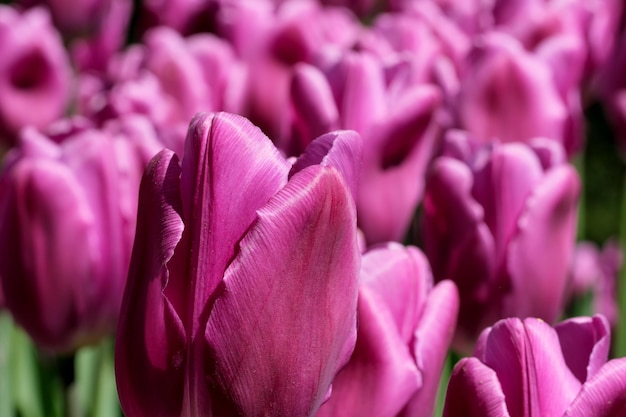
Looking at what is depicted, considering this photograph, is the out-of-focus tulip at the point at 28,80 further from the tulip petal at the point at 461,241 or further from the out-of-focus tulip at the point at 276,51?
the tulip petal at the point at 461,241

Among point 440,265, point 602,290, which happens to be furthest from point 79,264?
point 602,290

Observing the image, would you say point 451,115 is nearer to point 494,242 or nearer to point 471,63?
point 471,63

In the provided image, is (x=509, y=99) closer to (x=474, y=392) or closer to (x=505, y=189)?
(x=505, y=189)

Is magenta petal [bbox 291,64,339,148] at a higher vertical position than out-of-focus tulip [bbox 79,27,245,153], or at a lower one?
higher

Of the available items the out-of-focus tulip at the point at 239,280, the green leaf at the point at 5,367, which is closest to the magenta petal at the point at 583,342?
the out-of-focus tulip at the point at 239,280

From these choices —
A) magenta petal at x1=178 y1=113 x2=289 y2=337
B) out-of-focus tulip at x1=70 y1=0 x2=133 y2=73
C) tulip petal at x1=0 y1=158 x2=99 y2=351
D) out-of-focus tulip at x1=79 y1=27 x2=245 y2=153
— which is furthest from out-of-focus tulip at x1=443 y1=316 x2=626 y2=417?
out-of-focus tulip at x1=70 y1=0 x2=133 y2=73

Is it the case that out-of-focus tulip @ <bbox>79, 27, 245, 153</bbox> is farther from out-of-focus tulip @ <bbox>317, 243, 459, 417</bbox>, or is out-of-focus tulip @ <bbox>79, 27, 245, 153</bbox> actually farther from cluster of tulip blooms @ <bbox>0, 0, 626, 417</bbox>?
out-of-focus tulip @ <bbox>317, 243, 459, 417</bbox>
